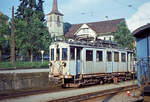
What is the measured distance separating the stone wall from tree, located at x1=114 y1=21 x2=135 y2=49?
60.8 feet

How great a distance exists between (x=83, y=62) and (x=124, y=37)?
19554mm

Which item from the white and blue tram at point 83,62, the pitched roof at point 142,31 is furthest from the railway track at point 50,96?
the pitched roof at point 142,31

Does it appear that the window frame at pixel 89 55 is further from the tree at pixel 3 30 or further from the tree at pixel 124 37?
the tree at pixel 3 30

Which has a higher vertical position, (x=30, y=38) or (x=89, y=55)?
(x=30, y=38)

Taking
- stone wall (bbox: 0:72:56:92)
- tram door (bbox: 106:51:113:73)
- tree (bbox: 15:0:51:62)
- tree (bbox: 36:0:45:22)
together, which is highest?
tree (bbox: 36:0:45:22)

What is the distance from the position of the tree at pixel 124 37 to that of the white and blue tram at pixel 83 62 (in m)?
15.0

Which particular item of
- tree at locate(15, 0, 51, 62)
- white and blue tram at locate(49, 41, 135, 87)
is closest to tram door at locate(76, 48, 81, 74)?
white and blue tram at locate(49, 41, 135, 87)

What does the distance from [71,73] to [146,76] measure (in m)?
6.46

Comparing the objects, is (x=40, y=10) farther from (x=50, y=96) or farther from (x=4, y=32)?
(x=50, y=96)

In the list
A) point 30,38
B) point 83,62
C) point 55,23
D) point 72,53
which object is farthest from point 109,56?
point 55,23

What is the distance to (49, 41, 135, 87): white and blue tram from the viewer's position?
581 inches

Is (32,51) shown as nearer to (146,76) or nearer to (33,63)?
(33,63)

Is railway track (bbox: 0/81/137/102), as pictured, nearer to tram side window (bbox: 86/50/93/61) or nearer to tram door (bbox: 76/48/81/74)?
tram door (bbox: 76/48/81/74)

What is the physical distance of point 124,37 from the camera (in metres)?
33.1
